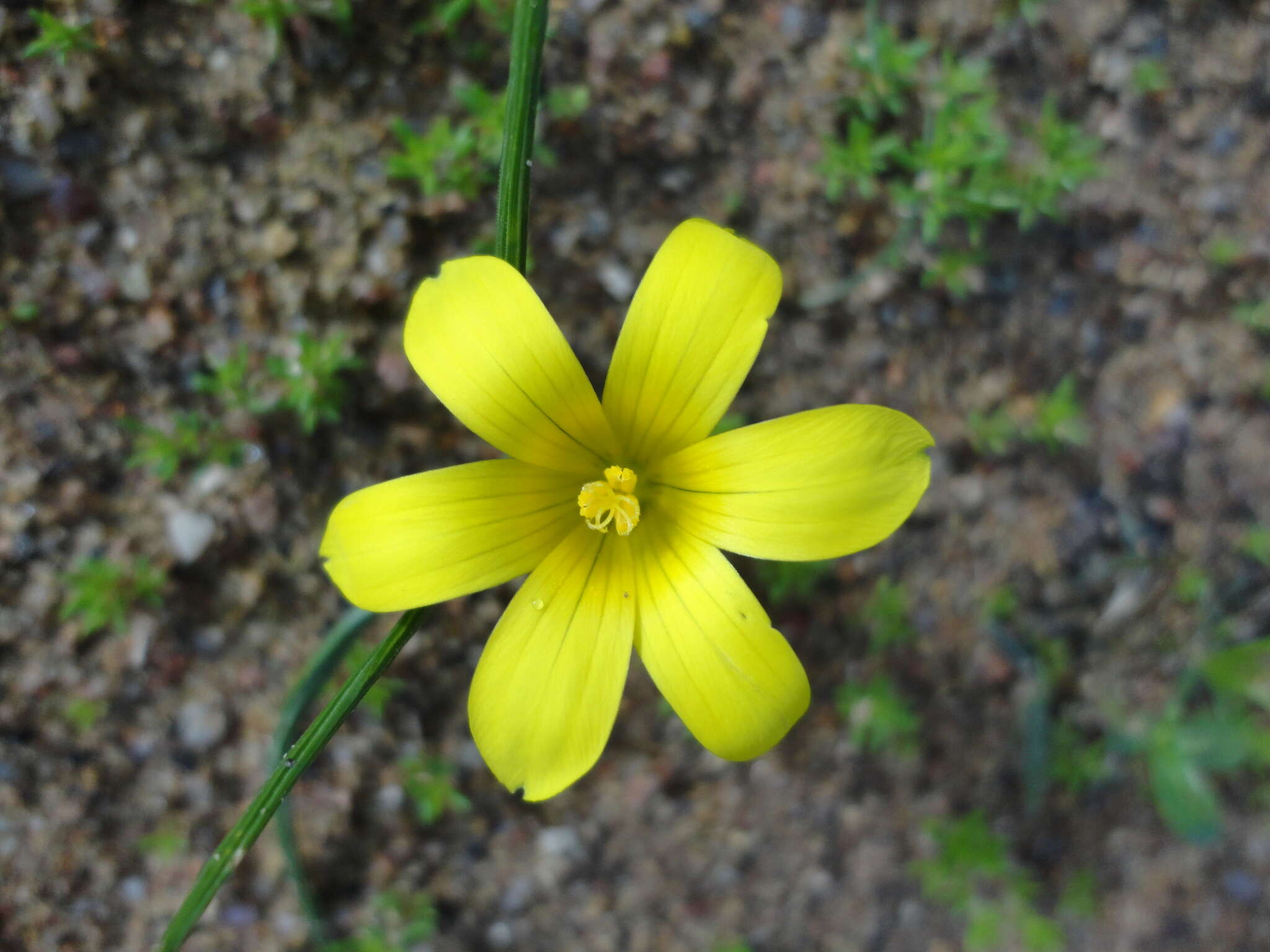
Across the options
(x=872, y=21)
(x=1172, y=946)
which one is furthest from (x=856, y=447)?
(x=1172, y=946)

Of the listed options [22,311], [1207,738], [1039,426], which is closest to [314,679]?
[22,311]

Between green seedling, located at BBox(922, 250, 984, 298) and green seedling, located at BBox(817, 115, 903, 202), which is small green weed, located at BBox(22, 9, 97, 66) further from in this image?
green seedling, located at BBox(922, 250, 984, 298)

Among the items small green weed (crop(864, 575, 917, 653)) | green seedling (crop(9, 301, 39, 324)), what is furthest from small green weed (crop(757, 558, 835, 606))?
green seedling (crop(9, 301, 39, 324))

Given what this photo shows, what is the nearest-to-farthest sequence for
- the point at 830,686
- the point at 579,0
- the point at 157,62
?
the point at 157,62 → the point at 579,0 → the point at 830,686

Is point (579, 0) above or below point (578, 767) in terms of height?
above

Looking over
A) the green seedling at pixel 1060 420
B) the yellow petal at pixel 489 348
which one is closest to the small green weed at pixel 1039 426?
the green seedling at pixel 1060 420

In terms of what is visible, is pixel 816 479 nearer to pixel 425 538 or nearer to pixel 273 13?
pixel 425 538

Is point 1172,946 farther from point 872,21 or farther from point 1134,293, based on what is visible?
point 872,21
